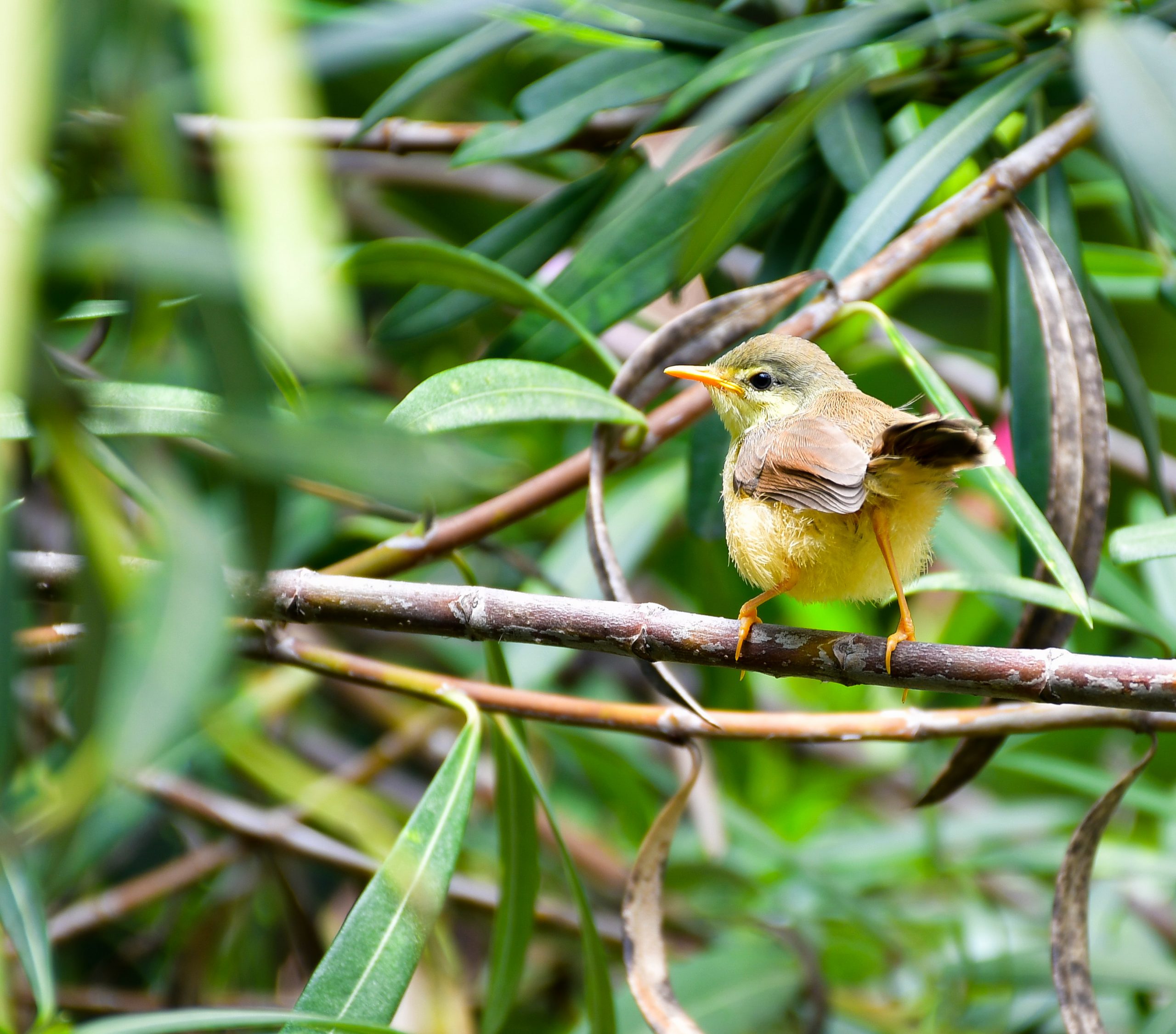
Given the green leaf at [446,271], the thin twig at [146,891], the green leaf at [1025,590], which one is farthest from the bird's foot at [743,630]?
the thin twig at [146,891]

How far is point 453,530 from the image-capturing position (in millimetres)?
1605

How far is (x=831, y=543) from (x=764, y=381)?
48cm

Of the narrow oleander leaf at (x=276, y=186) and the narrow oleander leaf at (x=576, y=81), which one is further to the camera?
the narrow oleander leaf at (x=576, y=81)

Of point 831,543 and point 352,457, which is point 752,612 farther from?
point 352,457

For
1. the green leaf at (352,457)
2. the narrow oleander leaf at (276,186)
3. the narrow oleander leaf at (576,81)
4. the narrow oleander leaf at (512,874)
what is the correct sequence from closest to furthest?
1. the narrow oleander leaf at (276,186)
2. the green leaf at (352,457)
3. the narrow oleander leaf at (512,874)
4. the narrow oleander leaf at (576,81)

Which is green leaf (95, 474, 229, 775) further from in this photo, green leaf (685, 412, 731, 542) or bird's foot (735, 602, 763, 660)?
green leaf (685, 412, 731, 542)

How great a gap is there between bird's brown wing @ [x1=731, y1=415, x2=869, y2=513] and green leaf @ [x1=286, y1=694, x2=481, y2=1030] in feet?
1.86

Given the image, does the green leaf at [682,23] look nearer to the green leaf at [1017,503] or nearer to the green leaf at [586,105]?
the green leaf at [586,105]

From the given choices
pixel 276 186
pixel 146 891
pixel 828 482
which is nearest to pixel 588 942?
pixel 828 482

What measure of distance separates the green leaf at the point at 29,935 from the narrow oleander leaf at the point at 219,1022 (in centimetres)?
48

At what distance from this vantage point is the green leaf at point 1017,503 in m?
1.23

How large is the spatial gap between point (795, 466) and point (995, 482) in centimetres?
28

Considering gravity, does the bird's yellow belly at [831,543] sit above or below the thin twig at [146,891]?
above

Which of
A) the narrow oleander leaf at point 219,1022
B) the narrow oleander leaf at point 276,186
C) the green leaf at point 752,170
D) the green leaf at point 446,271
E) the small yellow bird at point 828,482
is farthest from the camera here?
the green leaf at point 446,271
